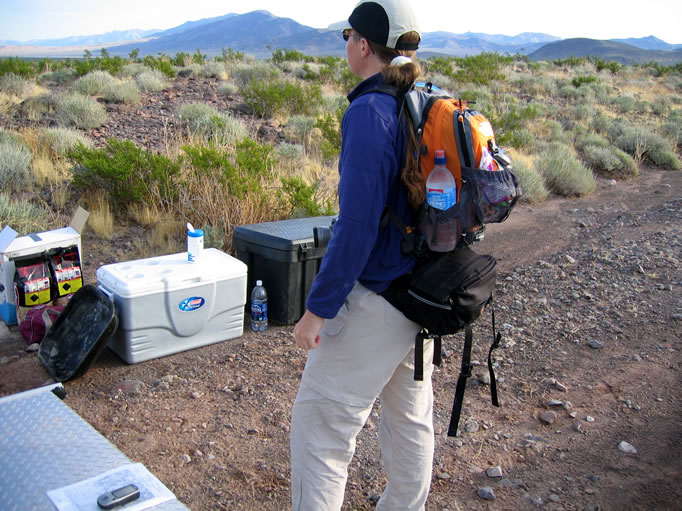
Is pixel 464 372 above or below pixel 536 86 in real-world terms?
below

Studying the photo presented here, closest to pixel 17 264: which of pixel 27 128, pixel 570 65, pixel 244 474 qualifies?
pixel 244 474

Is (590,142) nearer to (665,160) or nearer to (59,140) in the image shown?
(665,160)

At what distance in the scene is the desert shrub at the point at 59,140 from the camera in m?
7.59

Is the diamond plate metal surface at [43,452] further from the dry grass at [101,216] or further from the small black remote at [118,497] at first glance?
the dry grass at [101,216]

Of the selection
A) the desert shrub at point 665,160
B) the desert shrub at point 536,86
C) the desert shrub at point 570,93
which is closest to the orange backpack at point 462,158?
the desert shrub at point 665,160

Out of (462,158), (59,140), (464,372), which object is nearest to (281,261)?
(464,372)

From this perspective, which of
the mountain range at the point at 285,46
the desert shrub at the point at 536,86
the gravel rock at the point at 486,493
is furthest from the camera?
the mountain range at the point at 285,46

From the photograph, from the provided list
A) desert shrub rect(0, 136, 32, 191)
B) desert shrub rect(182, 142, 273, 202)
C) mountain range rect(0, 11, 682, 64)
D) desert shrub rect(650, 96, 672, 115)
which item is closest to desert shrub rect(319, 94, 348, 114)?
desert shrub rect(182, 142, 273, 202)

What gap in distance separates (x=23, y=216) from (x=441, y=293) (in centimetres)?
487

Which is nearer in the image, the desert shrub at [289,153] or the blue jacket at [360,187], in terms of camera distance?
the blue jacket at [360,187]

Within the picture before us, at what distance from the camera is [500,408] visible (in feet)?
11.2

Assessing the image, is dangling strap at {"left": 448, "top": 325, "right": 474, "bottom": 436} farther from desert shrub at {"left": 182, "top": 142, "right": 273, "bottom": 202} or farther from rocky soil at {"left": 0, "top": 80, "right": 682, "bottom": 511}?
desert shrub at {"left": 182, "top": 142, "right": 273, "bottom": 202}

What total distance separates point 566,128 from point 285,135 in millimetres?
7453

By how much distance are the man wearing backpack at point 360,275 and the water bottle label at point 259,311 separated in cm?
234
